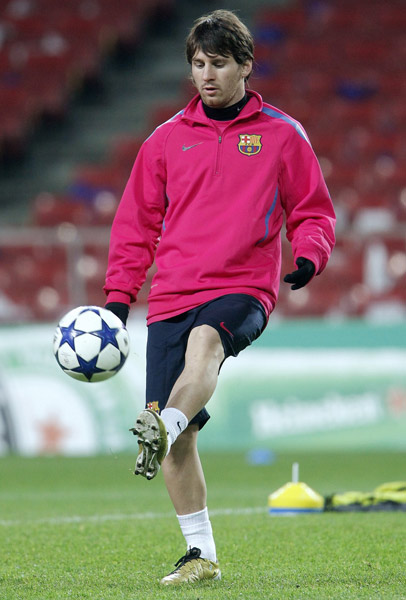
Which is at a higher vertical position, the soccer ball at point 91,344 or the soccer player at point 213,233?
the soccer player at point 213,233

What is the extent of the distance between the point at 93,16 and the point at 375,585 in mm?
17481

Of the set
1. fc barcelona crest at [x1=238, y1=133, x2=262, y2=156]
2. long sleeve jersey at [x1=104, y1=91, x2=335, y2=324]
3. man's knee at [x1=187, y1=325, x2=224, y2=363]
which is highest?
fc barcelona crest at [x1=238, y1=133, x2=262, y2=156]

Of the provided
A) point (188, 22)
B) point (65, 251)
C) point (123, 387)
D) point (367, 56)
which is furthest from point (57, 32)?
point (123, 387)

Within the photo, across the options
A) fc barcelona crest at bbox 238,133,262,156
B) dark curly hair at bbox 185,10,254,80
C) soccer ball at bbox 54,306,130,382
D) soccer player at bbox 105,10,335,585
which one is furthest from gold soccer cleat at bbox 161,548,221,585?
dark curly hair at bbox 185,10,254,80

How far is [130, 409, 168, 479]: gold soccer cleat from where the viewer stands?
3.92 m

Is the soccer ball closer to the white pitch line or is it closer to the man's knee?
the man's knee

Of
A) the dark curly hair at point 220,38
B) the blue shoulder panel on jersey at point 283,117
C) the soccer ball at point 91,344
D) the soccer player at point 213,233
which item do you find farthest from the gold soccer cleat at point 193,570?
the dark curly hair at point 220,38

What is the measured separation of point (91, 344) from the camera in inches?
178

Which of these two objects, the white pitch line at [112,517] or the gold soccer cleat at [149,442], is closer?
the gold soccer cleat at [149,442]

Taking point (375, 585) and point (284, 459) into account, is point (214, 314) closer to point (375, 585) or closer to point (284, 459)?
point (375, 585)

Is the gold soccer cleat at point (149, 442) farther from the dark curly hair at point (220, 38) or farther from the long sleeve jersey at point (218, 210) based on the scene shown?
the dark curly hair at point (220, 38)

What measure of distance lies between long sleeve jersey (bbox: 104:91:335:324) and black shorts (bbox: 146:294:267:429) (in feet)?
0.15

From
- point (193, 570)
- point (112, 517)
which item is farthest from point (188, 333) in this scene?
point (112, 517)

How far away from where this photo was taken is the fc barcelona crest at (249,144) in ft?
15.3
